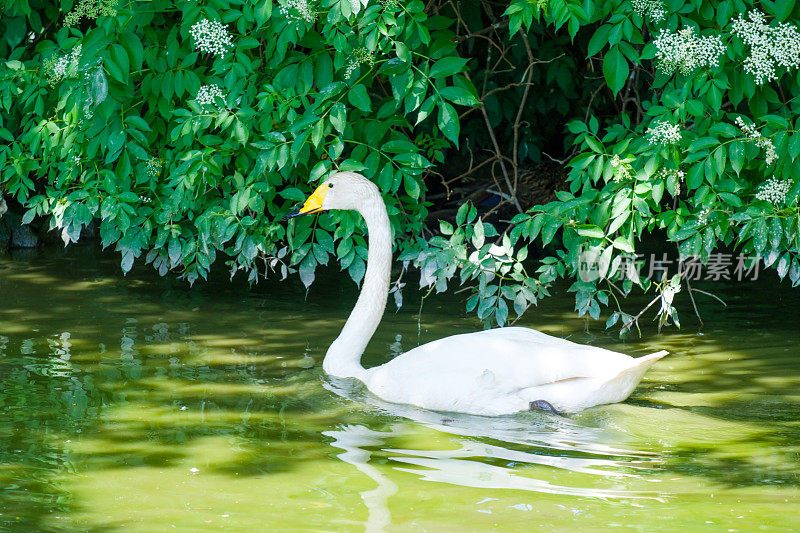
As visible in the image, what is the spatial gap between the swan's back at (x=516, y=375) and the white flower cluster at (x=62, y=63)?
10.8 feet

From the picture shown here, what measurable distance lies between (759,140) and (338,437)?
10.1 ft

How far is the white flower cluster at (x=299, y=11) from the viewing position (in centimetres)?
613

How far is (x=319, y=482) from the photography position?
4535 millimetres

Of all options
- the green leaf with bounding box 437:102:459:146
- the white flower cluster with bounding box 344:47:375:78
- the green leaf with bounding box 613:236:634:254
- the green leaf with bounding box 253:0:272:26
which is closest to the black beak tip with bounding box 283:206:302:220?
the white flower cluster with bounding box 344:47:375:78

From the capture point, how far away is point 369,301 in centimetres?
638

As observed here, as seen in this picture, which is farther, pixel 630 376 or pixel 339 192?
pixel 339 192

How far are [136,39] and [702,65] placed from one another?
138 inches

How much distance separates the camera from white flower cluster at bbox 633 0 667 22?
6094mm

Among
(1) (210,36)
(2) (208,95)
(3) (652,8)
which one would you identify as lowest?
(2) (208,95)

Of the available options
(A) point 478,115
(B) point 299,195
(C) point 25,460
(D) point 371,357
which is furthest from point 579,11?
(A) point 478,115

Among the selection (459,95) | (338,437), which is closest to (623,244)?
(459,95)

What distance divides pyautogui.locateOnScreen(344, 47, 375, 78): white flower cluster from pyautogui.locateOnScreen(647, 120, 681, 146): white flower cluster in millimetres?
1748

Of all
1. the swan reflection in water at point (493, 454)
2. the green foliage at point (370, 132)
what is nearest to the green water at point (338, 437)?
the swan reflection in water at point (493, 454)

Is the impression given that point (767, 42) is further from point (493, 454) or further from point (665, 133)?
point (493, 454)
